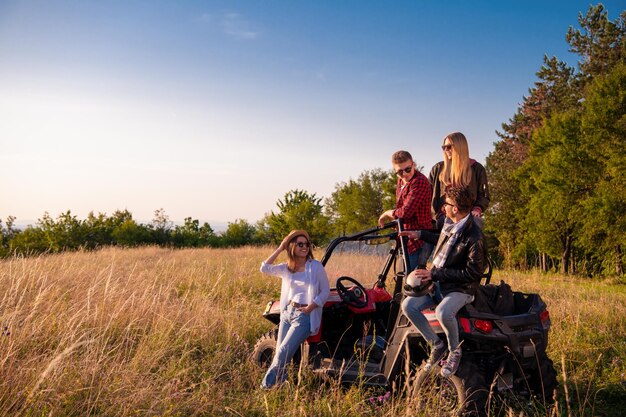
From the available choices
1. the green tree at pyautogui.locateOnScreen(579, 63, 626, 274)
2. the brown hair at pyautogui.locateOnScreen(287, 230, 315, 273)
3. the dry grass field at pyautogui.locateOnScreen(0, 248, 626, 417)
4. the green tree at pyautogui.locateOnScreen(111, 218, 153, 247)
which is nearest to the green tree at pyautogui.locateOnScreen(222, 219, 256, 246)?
the green tree at pyautogui.locateOnScreen(111, 218, 153, 247)

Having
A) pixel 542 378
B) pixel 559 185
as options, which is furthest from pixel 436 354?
pixel 559 185

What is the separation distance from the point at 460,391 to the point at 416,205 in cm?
191

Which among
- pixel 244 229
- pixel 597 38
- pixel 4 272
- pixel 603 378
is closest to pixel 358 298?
pixel 603 378

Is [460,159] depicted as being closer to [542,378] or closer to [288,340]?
[542,378]

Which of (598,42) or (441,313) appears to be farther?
(598,42)

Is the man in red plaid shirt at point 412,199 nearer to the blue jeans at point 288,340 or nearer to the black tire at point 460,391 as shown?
the blue jeans at point 288,340

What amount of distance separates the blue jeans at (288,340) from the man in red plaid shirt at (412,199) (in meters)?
1.19

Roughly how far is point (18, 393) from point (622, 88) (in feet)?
80.4

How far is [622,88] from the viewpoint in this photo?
850 inches

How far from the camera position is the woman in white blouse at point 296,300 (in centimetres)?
470

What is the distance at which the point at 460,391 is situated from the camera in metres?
3.69

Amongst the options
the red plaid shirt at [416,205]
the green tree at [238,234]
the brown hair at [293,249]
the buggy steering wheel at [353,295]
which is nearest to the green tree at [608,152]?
the red plaid shirt at [416,205]

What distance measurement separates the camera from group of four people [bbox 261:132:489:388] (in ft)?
A: 12.5

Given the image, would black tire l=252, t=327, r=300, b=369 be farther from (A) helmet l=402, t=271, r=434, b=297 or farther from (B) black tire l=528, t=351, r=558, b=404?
(B) black tire l=528, t=351, r=558, b=404
